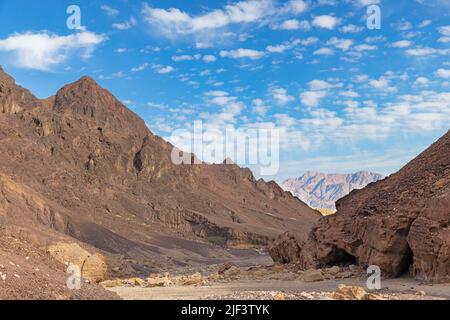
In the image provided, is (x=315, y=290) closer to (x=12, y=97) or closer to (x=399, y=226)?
(x=399, y=226)

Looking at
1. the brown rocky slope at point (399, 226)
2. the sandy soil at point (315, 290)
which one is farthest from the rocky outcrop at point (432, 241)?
the sandy soil at point (315, 290)

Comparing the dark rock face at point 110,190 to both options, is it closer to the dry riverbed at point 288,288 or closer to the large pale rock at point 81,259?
the large pale rock at point 81,259

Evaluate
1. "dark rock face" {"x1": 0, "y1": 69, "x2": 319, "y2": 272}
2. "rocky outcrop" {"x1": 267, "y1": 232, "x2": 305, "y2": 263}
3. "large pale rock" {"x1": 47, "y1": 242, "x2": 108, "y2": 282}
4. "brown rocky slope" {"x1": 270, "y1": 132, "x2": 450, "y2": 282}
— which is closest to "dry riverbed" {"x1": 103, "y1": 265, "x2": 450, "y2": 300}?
"brown rocky slope" {"x1": 270, "y1": 132, "x2": 450, "y2": 282}

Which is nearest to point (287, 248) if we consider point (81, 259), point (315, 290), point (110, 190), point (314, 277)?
point (314, 277)

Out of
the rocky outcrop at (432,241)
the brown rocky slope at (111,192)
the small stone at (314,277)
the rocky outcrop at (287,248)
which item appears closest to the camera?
the rocky outcrop at (432,241)

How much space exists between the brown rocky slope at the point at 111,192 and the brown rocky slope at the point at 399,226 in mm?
17850

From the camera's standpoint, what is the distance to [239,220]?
98250 millimetres

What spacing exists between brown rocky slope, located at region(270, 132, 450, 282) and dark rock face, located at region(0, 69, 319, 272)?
1932 cm

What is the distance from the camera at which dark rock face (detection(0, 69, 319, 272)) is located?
52938mm

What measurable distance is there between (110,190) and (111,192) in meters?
0.45

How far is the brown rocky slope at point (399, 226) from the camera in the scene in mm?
14859

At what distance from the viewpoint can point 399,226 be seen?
16797 mm

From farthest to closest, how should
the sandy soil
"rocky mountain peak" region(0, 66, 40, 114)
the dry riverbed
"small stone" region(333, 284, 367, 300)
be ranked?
"rocky mountain peak" region(0, 66, 40, 114), the sandy soil, the dry riverbed, "small stone" region(333, 284, 367, 300)

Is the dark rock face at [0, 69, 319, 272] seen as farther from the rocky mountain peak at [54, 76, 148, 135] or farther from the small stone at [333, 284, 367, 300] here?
the small stone at [333, 284, 367, 300]
